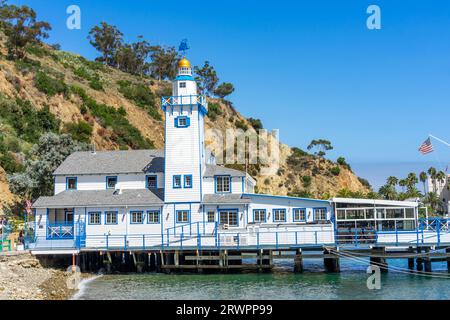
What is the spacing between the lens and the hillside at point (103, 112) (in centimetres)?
6944

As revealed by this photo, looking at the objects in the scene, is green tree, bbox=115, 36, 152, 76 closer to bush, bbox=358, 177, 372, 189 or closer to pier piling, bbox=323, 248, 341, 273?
bush, bbox=358, 177, 372, 189

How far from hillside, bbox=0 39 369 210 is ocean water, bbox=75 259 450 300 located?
2401cm

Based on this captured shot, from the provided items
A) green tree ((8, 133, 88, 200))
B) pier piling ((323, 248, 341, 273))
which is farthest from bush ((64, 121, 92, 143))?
pier piling ((323, 248, 341, 273))

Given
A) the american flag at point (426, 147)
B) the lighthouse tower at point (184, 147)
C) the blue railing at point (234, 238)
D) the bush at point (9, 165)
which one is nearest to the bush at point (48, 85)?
the bush at point (9, 165)

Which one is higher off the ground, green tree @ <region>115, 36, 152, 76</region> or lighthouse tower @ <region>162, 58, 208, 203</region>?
green tree @ <region>115, 36, 152, 76</region>

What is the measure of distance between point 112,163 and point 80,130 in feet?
107

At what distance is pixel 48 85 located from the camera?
77.6m

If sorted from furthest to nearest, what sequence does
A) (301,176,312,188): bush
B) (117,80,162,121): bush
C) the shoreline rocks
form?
(301,176,312,188): bush < (117,80,162,121): bush < the shoreline rocks

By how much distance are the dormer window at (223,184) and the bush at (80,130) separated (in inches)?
1448

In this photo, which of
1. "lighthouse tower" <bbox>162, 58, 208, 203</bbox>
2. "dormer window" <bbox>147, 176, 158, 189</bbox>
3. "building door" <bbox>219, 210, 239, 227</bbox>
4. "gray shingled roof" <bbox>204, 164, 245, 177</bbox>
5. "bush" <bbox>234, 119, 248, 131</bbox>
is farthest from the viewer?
"bush" <bbox>234, 119, 248, 131</bbox>

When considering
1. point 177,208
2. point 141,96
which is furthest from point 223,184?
point 141,96

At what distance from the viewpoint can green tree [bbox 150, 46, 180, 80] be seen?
123262 mm
